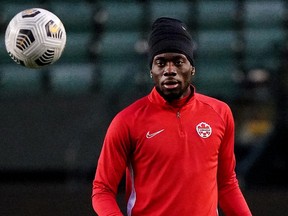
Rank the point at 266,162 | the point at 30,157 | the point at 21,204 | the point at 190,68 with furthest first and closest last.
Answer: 1. the point at 30,157
2. the point at 266,162
3. the point at 21,204
4. the point at 190,68

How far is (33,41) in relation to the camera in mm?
5230

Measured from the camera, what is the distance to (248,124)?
28.6ft

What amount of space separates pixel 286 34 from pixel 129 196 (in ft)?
19.6

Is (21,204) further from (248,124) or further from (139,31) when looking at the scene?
(139,31)

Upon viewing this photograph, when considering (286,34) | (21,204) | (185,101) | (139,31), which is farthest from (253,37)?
(185,101)

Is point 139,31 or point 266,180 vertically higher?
point 139,31

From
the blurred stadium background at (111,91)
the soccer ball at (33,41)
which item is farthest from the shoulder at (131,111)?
the blurred stadium background at (111,91)

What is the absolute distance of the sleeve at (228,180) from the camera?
461cm

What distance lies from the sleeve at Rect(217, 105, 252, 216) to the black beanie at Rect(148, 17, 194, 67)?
450 mm

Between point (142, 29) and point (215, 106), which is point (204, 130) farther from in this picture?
point (142, 29)

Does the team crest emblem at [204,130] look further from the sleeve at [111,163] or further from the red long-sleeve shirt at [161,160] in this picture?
the sleeve at [111,163]

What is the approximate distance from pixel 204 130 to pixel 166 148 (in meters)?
0.24

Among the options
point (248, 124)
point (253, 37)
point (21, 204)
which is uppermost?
point (253, 37)

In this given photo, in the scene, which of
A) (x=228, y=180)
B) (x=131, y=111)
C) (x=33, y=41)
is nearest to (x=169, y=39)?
(x=131, y=111)
